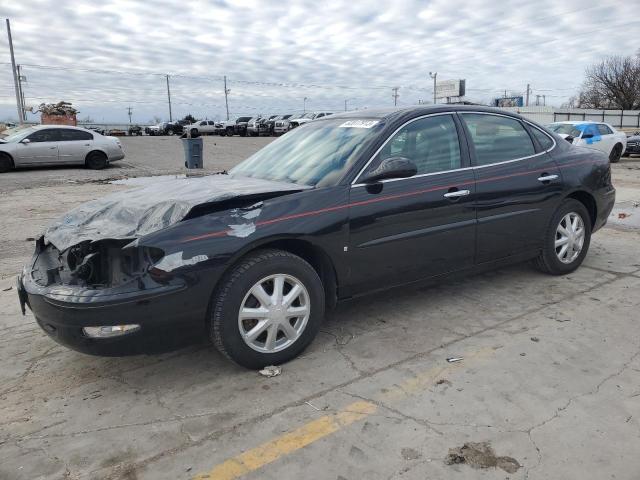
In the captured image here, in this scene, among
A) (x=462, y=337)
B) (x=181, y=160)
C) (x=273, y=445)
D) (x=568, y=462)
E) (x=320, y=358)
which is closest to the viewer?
(x=568, y=462)

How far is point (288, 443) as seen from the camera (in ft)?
8.65

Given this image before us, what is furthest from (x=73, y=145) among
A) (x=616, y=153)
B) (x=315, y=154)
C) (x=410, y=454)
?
(x=616, y=153)

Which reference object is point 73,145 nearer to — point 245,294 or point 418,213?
point 418,213

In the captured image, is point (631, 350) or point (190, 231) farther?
point (631, 350)

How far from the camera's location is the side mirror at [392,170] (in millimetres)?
3598

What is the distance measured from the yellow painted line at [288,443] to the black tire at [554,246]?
→ 282 centimetres

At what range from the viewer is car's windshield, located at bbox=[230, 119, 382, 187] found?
3775 millimetres

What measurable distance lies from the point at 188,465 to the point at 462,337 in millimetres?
2142

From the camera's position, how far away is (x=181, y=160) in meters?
20.6

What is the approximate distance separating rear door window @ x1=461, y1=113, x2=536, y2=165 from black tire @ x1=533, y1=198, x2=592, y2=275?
643 mm

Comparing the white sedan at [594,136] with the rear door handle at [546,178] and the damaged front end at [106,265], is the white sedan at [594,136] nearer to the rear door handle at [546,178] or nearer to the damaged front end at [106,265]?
the rear door handle at [546,178]

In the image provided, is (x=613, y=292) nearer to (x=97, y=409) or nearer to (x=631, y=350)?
(x=631, y=350)

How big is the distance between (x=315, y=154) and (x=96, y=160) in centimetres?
1500

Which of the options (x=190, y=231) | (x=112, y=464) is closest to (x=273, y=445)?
(x=112, y=464)
